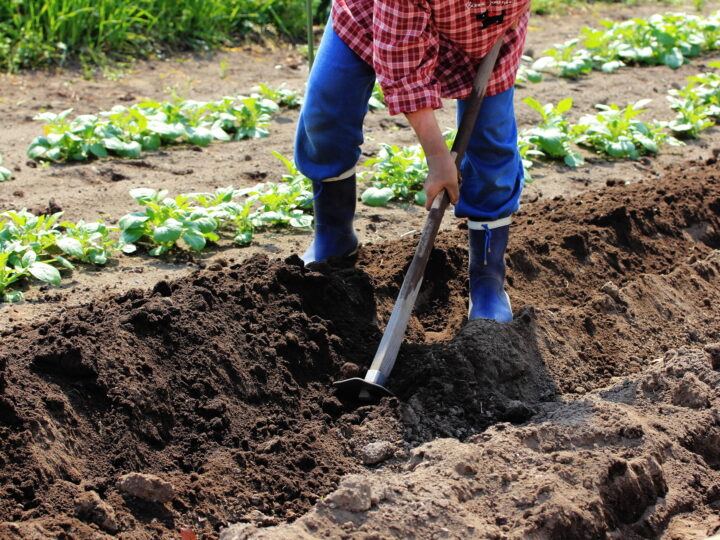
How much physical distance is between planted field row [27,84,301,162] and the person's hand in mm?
2525

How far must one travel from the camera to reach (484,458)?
2547 millimetres

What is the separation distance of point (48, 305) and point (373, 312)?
1257 millimetres

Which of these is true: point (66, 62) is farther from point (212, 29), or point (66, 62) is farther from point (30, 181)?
point (30, 181)

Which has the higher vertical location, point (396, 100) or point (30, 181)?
point (396, 100)

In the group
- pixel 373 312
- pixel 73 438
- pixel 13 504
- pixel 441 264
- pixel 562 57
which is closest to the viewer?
pixel 13 504

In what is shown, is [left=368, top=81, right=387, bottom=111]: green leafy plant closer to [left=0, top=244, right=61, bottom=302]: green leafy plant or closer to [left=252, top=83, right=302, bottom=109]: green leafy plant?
[left=252, top=83, right=302, bottom=109]: green leafy plant

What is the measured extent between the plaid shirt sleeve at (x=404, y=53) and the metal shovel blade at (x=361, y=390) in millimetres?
854

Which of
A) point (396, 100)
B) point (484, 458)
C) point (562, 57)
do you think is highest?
point (396, 100)

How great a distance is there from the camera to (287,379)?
2926 millimetres

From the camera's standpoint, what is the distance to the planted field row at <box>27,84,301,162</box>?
4.86m

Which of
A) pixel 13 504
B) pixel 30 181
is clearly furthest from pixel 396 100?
pixel 30 181

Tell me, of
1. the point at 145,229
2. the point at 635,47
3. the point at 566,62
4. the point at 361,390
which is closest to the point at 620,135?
the point at 566,62

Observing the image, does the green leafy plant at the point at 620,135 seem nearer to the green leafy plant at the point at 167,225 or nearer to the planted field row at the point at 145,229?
the planted field row at the point at 145,229

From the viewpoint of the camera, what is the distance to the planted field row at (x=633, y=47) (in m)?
7.12
